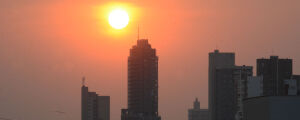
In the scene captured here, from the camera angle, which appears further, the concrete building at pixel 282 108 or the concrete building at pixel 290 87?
the concrete building at pixel 290 87

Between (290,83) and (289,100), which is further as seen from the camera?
(290,83)

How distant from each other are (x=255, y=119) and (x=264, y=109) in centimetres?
460

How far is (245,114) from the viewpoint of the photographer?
146 meters

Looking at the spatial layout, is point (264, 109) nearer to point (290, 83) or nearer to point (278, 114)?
point (278, 114)

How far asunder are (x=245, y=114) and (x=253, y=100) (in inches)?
222

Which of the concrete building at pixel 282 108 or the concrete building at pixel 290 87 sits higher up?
the concrete building at pixel 290 87

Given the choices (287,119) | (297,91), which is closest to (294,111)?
(287,119)

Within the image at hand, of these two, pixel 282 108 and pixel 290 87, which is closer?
pixel 282 108

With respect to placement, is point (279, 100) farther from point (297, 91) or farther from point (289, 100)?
point (297, 91)

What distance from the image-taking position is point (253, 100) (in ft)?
463

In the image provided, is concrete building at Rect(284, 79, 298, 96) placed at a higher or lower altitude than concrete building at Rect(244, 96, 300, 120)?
higher

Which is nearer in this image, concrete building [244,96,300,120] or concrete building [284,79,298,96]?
concrete building [244,96,300,120]

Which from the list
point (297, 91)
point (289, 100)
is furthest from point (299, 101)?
point (297, 91)

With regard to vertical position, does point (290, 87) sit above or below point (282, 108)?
above
